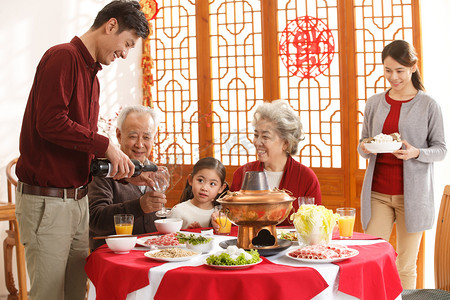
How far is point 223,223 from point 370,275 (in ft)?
2.49

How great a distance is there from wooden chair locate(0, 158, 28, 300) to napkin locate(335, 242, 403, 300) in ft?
7.86

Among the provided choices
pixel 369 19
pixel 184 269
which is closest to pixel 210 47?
pixel 369 19

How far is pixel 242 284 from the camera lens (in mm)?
1776

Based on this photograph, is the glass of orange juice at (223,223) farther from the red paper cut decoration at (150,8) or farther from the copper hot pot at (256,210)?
the red paper cut decoration at (150,8)

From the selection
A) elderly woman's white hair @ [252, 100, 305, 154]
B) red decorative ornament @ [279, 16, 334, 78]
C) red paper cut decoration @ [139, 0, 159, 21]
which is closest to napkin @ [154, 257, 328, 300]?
elderly woman's white hair @ [252, 100, 305, 154]

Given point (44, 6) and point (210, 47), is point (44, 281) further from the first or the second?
point (210, 47)

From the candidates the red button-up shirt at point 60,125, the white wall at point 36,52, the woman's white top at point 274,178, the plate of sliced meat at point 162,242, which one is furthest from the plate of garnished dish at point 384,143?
the red button-up shirt at point 60,125

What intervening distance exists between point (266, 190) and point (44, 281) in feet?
3.15

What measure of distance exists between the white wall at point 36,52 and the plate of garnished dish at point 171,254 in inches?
99.2

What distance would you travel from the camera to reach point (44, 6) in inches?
181

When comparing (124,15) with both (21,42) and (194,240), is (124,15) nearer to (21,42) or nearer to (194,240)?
(194,240)

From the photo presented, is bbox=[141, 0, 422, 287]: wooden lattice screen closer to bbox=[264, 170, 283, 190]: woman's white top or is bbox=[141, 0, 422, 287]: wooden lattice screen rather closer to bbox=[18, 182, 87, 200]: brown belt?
bbox=[264, 170, 283, 190]: woman's white top

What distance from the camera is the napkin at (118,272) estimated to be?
1.90 meters

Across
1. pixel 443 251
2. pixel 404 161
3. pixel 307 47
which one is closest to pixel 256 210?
pixel 443 251
